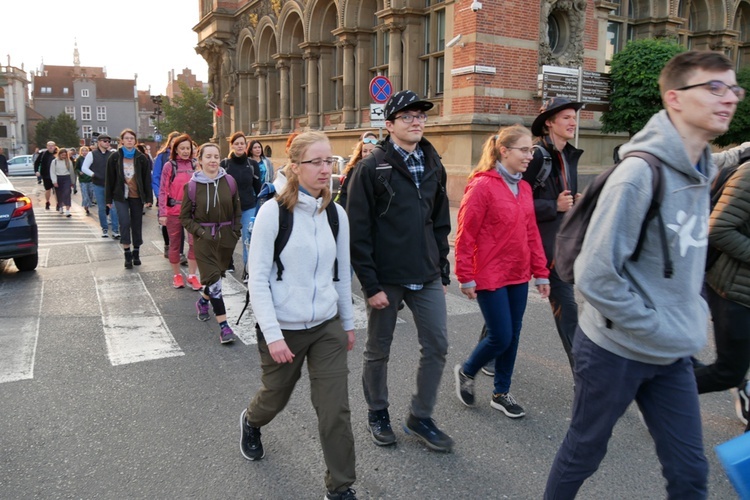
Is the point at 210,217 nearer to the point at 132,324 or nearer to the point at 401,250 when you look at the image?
the point at 132,324

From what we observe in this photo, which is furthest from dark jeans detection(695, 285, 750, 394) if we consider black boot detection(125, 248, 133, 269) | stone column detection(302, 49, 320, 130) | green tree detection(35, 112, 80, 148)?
green tree detection(35, 112, 80, 148)

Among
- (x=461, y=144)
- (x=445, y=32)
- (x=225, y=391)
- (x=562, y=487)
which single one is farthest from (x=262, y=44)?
(x=562, y=487)

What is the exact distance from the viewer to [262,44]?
31.2 meters

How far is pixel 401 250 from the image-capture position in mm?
3566

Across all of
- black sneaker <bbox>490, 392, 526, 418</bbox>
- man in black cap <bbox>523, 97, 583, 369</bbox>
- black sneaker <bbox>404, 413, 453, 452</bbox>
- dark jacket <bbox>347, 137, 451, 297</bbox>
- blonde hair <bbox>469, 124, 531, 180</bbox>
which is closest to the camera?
dark jacket <bbox>347, 137, 451, 297</bbox>

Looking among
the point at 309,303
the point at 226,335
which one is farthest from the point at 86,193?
the point at 309,303

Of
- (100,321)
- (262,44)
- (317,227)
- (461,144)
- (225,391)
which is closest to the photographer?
(317,227)

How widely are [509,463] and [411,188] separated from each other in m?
→ 1.65

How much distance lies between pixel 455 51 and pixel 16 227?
12133mm

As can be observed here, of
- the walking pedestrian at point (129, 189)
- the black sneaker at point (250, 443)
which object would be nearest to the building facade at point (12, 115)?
the walking pedestrian at point (129, 189)

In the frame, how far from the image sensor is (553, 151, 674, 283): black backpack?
84.8 inches

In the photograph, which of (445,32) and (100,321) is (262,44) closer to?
(445,32)

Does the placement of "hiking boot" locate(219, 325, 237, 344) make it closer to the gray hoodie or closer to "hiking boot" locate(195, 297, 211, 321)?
"hiking boot" locate(195, 297, 211, 321)

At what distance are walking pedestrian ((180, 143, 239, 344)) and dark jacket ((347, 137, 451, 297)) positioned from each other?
9.16 feet
